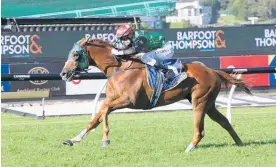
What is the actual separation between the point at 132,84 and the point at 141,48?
0.61 meters

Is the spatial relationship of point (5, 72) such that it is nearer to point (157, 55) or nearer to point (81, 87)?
point (81, 87)

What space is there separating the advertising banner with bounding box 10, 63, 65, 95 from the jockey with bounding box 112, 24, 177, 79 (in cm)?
1443

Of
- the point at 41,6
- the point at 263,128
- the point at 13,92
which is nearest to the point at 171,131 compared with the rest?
the point at 263,128

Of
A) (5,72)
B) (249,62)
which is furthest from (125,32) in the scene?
(249,62)

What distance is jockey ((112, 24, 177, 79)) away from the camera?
9.73 metres

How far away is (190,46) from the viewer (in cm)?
2845

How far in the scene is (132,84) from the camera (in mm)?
9555

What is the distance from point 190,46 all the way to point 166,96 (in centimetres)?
1885

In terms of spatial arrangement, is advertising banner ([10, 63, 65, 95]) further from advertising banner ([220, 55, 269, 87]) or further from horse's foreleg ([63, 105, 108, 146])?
horse's foreleg ([63, 105, 108, 146])

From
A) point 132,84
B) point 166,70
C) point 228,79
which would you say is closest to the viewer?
point 132,84

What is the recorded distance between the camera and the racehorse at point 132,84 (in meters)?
9.52

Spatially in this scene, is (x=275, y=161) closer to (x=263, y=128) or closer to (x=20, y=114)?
(x=263, y=128)

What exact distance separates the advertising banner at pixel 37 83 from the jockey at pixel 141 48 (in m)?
14.4

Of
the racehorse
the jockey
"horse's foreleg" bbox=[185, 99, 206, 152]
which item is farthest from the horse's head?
"horse's foreleg" bbox=[185, 99, 206, 152]
